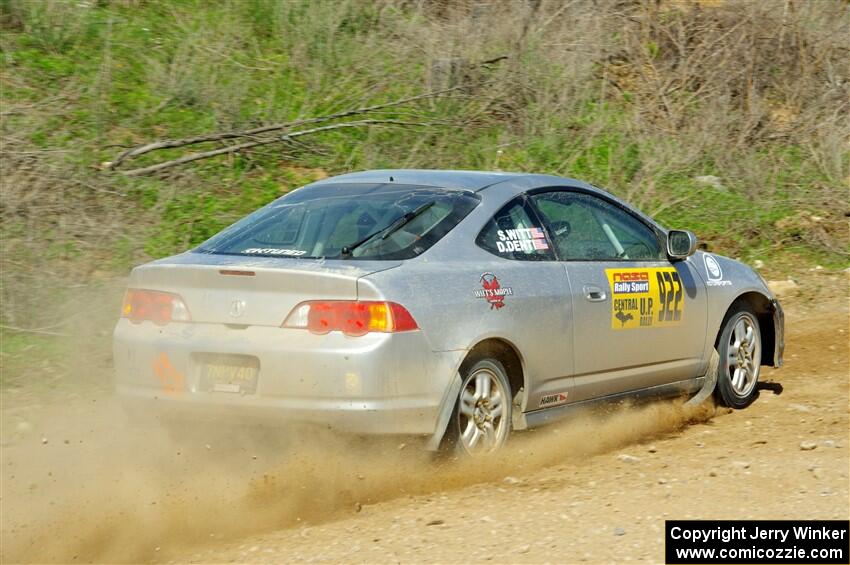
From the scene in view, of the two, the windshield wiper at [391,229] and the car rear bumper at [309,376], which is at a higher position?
the windshield wiper at [391,229]

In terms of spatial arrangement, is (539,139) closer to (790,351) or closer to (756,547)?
(790,351)

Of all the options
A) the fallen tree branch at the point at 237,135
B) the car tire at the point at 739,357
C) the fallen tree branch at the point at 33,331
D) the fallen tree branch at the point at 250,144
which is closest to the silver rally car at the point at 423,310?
the car tire at the point at 739,357

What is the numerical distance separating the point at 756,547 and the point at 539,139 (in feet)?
31.6

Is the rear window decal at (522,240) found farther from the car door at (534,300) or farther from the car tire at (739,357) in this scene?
the car tire at (739,357)

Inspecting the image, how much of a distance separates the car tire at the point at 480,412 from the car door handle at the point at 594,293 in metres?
0.81

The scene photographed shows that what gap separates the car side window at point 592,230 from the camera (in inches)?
259

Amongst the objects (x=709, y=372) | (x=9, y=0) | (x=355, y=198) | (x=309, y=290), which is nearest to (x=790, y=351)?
(x=709, y=372)

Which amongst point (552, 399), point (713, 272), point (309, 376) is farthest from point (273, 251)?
point (713, 272)

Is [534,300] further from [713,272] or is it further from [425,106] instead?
[425,106]

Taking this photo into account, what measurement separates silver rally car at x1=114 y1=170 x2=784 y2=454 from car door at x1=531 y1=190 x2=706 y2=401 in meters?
0.01

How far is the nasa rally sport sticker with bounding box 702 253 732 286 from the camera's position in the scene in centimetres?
753

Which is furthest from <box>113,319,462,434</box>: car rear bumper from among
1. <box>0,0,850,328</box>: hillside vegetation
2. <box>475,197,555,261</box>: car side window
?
<box>0,0,850,328</box>: hillside vegetation

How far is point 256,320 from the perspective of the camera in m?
5.34

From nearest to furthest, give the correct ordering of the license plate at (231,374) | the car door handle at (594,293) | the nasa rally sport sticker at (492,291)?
the license plate at (231,374) < the nasa rally sport sticker at (492,291) < the car door handle at (594,293)
